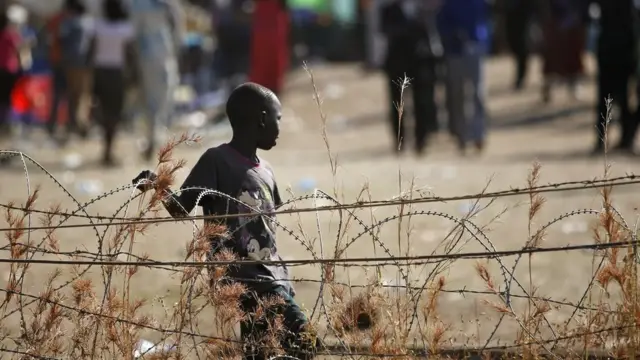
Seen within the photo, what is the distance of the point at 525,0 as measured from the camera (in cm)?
1852

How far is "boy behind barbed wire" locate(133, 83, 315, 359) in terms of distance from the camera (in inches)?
163

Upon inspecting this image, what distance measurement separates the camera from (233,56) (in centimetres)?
2284

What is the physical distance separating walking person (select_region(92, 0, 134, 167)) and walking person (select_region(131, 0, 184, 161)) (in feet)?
1.11

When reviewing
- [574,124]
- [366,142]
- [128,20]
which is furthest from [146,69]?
[574,124]

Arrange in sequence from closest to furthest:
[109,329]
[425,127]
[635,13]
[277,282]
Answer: [109,329] < [277,282] < [635,13] < [425,127]

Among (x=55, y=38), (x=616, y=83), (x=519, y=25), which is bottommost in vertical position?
(x=616, y=83)

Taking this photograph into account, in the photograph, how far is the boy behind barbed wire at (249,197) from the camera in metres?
4.13

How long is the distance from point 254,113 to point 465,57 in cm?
821

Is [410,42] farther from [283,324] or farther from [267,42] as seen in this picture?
[283,324]

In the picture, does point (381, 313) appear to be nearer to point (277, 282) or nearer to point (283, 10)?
point (277, 282)

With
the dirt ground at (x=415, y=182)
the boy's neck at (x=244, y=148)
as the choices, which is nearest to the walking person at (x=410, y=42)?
the dirt ground at (x=415, y=182)

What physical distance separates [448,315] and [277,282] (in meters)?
2.10

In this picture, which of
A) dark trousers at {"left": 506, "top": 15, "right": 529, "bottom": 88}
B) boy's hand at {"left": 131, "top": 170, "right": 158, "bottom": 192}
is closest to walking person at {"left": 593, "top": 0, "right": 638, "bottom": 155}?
dark trousers at {"left": 506, "top": 15, "right": 529, "bottom": 88}

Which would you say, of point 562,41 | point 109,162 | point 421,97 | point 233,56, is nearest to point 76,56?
point 109,162
